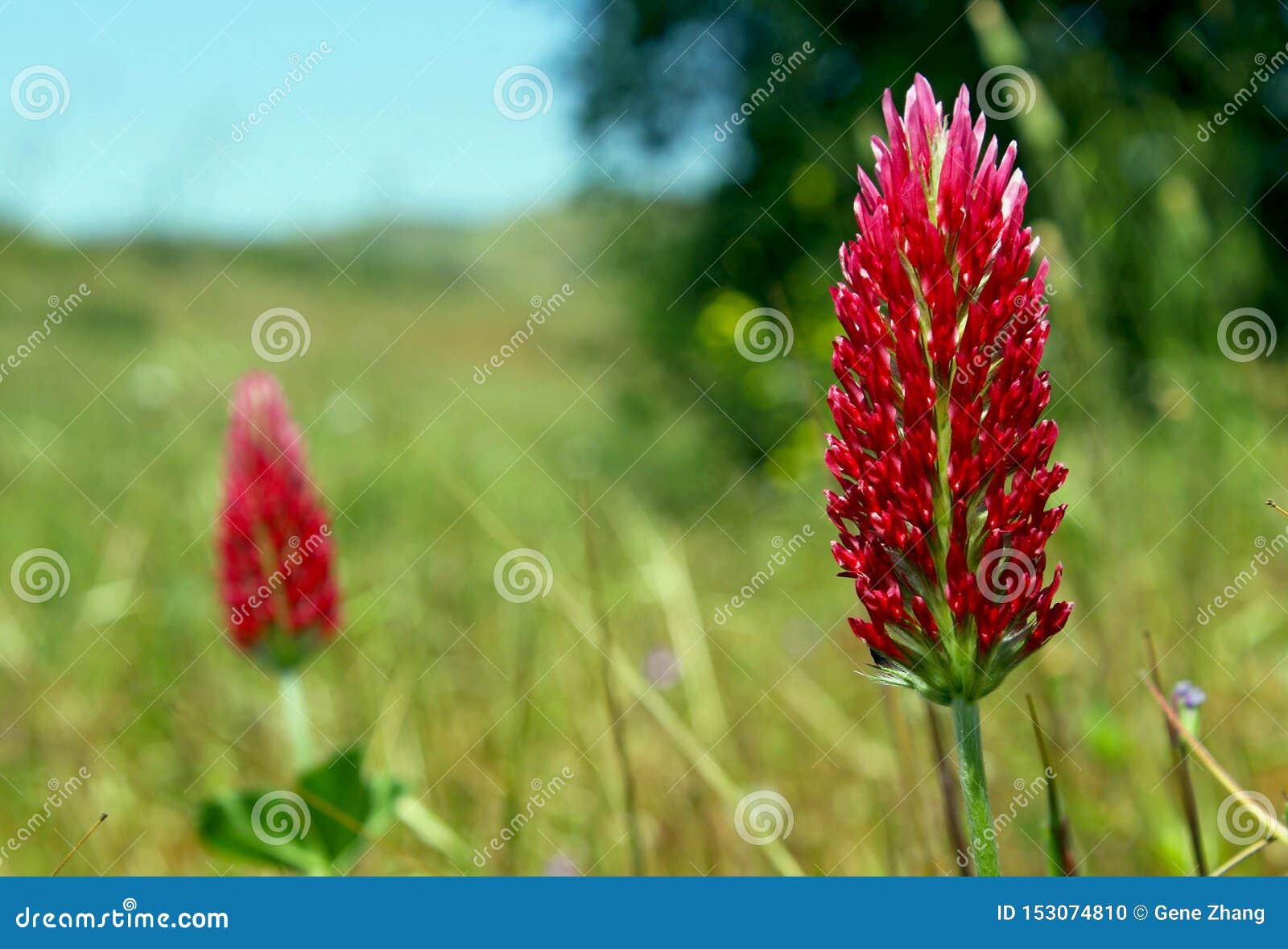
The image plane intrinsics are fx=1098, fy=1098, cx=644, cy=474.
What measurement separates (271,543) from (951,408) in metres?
1.84

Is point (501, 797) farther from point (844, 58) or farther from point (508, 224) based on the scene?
point (844, 58)

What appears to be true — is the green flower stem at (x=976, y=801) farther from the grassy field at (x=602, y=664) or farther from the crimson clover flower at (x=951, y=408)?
the grassy field at (x=602, y=664)

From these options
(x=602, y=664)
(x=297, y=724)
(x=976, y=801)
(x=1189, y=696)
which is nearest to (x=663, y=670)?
(x=297, y=724)

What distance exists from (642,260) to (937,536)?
1164 cm

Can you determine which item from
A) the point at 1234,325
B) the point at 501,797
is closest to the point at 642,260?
the point at 1234,325

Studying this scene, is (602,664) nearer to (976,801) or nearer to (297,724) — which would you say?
(297,724)

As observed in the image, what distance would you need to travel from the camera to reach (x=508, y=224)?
16.6ft

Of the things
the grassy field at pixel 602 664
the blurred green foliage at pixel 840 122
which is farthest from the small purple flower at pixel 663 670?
the blurred green foliage at pixel 840 122

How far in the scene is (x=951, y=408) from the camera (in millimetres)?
1004

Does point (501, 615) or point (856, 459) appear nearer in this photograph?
point (856, 459)

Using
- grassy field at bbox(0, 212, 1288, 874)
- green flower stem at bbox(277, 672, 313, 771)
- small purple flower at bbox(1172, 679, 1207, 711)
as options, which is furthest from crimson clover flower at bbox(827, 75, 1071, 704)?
green flower stem at bbox(277, 672, 313, 771)

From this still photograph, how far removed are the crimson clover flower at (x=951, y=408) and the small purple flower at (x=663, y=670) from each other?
242 centimetres

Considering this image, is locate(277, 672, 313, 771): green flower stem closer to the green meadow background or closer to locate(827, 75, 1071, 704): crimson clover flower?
the green meadow background

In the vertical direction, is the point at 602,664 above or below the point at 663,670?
above
